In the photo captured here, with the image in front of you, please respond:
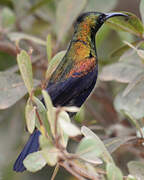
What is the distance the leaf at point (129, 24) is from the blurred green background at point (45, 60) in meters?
0.45

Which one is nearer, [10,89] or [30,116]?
[30,116]

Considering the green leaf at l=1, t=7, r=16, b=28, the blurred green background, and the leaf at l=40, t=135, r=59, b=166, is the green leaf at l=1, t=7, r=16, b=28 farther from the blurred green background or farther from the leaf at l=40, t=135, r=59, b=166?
the leaf at l=40, t=135, r=59, b=166

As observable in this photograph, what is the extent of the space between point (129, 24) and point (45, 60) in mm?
791

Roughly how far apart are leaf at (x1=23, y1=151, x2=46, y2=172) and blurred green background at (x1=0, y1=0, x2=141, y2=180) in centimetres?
113

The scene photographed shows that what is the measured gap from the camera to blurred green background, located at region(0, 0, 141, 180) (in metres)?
2.54

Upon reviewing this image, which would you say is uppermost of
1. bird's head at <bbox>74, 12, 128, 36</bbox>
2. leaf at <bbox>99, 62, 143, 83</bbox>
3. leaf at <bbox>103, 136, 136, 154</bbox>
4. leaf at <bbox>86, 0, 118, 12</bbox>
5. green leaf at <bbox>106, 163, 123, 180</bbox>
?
bird's head at <bbox>74, 12, 128, 36</bbox>

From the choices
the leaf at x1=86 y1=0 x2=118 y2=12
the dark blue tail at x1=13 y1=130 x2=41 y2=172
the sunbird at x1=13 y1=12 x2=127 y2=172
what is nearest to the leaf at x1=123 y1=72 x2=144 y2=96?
the sunbird at x1=13 y1=12 x2=127 y2=172

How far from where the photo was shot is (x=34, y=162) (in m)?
1.26

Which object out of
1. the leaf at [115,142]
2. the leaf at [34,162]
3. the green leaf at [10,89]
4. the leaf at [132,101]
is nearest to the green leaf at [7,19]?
the green leaf at [10,89]

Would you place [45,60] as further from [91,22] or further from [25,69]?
[25,69]

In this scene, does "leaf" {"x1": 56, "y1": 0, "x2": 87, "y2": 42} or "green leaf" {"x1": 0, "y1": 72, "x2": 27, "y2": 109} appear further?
"leaf" {"x1": 56, "y1": 0, "x2": 87, "y2": 42}

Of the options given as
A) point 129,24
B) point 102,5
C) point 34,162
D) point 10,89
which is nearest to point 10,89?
point 10,89

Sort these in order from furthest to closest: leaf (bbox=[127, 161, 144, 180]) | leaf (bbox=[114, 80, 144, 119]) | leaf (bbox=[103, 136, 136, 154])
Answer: leaf (bbox=[114, 80, 144, 119]) < leaf (bbox=[103, 136, 136, 154]) < leaf (bbox=[127, 161, 144, 180])

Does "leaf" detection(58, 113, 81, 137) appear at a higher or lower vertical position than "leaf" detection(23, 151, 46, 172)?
higher
